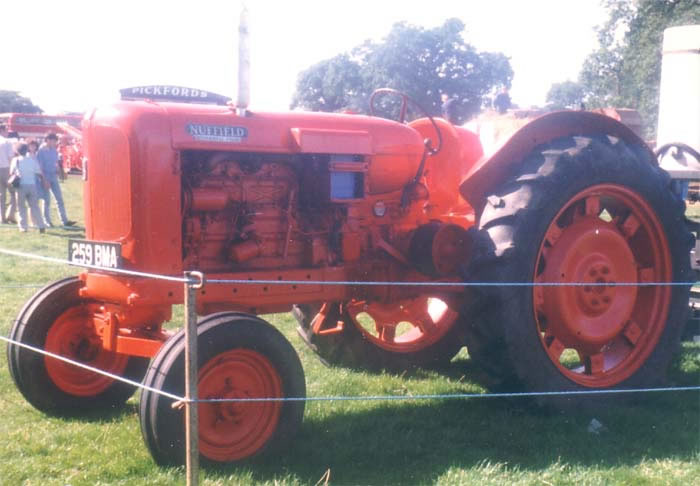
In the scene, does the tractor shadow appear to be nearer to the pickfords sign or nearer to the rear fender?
the rear fender

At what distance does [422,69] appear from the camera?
40469 mm

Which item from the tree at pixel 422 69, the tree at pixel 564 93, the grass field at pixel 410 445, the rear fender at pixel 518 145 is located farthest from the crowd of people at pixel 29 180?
the tree at pixel 564 93

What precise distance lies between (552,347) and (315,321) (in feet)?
5.38

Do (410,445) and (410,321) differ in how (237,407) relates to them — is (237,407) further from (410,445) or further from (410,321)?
(410,321)

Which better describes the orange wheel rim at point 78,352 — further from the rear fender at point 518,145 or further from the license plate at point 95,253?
the rear fender at point 518,145

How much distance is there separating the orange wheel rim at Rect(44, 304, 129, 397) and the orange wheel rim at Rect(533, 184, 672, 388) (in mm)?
2553

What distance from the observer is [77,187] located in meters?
28.5

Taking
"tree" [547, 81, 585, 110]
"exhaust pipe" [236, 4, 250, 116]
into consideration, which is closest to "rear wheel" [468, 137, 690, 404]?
"exhaust pipe" [236, 4, 250, 116]

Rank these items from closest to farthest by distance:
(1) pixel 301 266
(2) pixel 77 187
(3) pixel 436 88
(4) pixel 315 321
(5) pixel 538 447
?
(5) pixel 538 447 < (1) pixel 301 266 < (4) pixel 315 321 < (2) pixel 77 187 < (3) pixel 436 88

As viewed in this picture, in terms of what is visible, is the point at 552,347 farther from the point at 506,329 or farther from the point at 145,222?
the point at 145,222

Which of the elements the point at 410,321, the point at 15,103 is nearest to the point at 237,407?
the point at 410,321

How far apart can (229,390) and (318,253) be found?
109cm

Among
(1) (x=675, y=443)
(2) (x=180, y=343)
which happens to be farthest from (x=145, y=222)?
(1) (x=675, y=443)

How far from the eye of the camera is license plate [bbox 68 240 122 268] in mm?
4004
